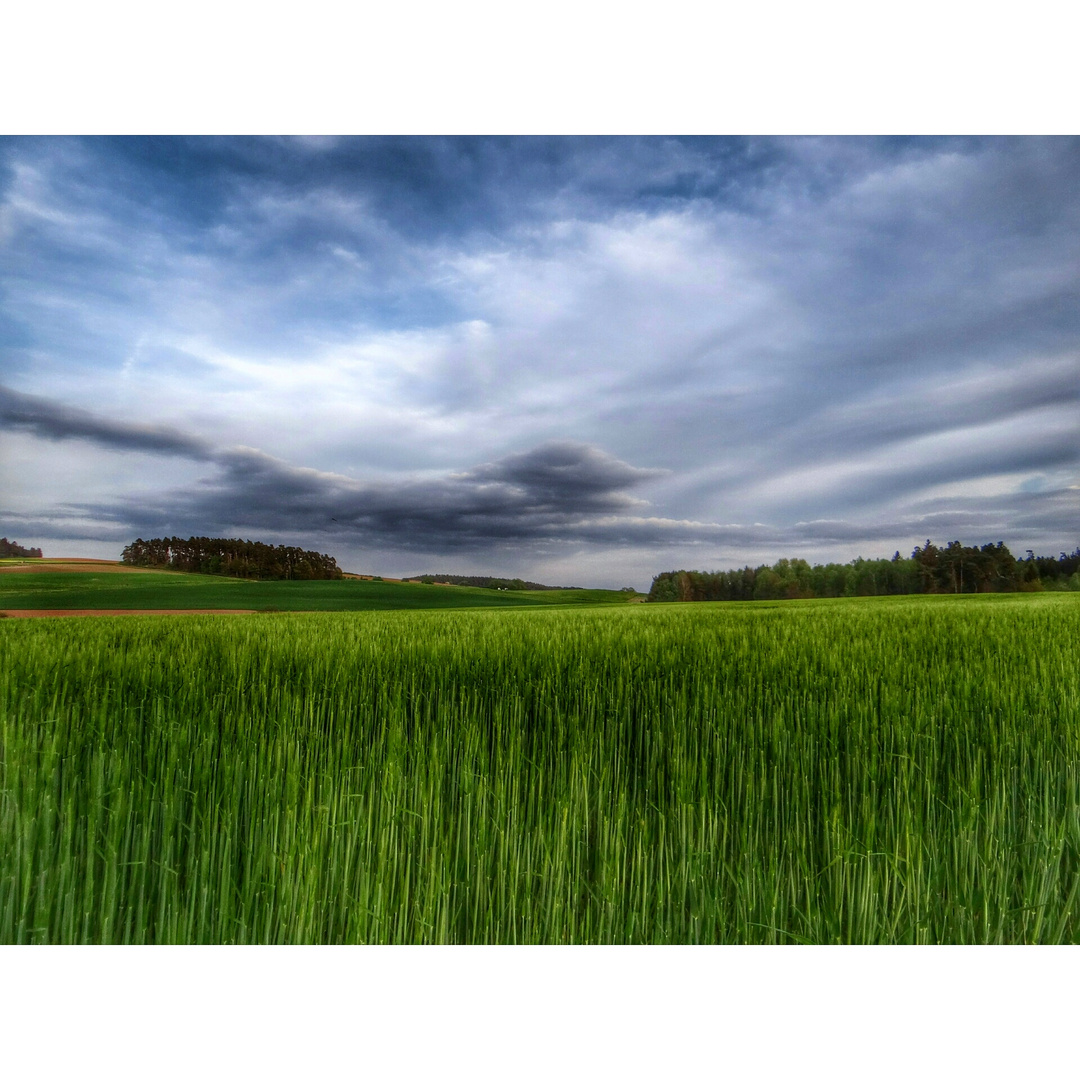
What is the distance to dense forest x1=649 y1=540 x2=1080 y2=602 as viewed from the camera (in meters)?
12.0

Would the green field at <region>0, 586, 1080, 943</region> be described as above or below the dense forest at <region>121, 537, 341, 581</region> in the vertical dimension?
below

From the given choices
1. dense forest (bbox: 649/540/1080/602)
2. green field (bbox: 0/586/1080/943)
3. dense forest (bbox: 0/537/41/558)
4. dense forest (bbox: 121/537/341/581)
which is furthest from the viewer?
dense forest (bbox: 649/540/1080/602)

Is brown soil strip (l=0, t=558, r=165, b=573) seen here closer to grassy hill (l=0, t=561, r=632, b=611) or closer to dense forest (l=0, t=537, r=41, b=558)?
grassy hill (l=0, t=561, r=632, b=611)

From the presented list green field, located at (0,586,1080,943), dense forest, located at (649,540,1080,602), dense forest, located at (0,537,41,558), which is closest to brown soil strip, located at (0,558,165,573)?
dense forest, located at (0,537,41,558)

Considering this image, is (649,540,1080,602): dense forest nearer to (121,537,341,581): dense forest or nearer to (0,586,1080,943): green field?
(121,537,341,581): dense forest

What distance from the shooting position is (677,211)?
321cm

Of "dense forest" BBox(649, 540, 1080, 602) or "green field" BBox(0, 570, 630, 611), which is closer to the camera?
"green field" BBox(0, 570, 630, 611)

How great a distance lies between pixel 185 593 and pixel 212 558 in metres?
1.44

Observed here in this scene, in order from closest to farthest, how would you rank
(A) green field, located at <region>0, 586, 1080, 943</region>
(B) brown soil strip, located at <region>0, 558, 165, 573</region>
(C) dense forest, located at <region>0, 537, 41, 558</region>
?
(A) green field, located at <region>0, 586, 1080, 943</region>
(C) dense forest, located at <region>0, 537, 41, 558</region>
(B) brown soil strip, located at <region>0, 558, 165, 573</region>

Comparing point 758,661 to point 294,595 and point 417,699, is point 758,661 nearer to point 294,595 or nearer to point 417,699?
point 417,699

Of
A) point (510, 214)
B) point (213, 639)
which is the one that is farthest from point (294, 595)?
point (510, 214)

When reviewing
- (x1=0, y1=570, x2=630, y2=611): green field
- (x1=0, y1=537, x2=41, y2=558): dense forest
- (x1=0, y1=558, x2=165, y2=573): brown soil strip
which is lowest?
(x1=0, y1=570, x2=630, y2=611): green field

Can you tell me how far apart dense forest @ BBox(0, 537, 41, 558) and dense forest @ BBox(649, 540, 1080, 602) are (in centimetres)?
964
